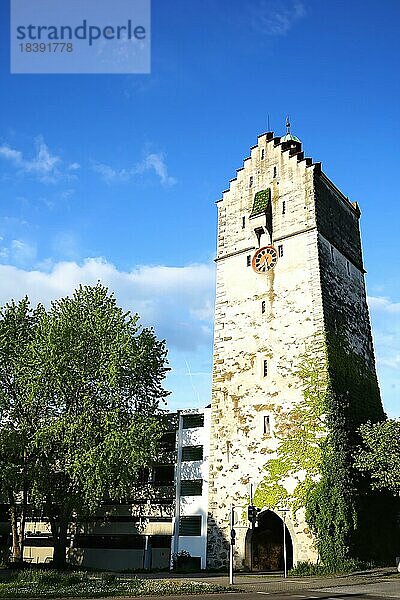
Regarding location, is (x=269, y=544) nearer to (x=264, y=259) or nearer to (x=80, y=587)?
(x=80, y=587)

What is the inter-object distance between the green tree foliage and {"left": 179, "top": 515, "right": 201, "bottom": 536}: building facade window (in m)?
7.66

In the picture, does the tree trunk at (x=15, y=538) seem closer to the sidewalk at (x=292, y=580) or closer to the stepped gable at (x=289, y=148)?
the sidewalk at (x=292, y=580)

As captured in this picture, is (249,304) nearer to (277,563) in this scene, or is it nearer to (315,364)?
(315,364)

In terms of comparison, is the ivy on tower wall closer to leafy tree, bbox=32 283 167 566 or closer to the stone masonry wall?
the stone masonry wall

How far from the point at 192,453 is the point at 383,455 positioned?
598 inches

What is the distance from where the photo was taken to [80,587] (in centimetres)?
2241

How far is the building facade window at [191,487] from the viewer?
41.6m

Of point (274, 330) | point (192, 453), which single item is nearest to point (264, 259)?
point (274, 330)

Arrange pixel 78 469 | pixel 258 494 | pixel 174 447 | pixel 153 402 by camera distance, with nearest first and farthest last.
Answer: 1. pixel 78 469
2. pixel 258 494
3. pixel 153 402
4. pixel 174 447

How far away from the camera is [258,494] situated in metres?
36.2

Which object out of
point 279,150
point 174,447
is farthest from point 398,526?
point 279,150

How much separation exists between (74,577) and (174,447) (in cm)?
2016

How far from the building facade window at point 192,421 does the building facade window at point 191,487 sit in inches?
152

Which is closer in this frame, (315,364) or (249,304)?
(315,364)
